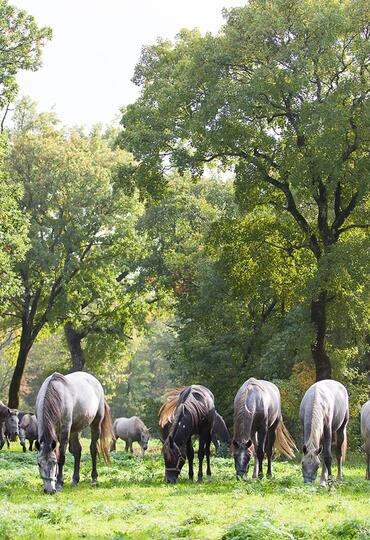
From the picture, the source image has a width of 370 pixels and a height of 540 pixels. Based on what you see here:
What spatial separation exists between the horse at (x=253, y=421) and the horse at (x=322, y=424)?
889mm

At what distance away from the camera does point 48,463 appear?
44.6 feet

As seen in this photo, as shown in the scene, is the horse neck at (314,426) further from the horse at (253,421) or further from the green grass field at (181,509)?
the horse at (253,421)

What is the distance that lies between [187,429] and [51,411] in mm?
3315

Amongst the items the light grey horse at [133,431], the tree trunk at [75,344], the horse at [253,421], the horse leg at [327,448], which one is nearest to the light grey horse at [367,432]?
the horse leg at [327,448]

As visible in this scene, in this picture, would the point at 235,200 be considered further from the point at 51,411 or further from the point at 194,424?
the point at 51,411

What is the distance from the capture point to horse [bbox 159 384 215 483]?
15.8 meters

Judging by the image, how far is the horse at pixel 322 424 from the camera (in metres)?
14.9

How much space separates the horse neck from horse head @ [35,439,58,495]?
16.4ft

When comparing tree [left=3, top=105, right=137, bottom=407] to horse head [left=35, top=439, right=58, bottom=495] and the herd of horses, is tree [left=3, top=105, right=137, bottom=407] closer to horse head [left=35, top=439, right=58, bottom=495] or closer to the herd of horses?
the herd of horses

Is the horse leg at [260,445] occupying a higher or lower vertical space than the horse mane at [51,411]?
lower

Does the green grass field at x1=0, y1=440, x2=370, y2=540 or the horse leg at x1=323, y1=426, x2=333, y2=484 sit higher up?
the horse leg at x1=323, y1=426, x2=333, y2=484

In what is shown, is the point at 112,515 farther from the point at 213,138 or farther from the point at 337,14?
the point at 337,14

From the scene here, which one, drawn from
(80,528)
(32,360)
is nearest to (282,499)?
(80,528)

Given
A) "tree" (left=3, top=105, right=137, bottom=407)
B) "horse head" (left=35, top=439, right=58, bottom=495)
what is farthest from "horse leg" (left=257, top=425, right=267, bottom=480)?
"tree" (left=3, top=105, right=137, bottom=407)
